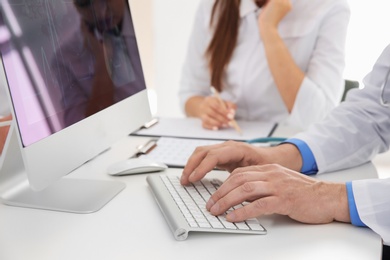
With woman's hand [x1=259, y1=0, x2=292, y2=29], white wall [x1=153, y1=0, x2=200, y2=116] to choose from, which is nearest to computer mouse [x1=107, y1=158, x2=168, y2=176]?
woman's hand [x1=259, y1=0, x2=292, y2=29]

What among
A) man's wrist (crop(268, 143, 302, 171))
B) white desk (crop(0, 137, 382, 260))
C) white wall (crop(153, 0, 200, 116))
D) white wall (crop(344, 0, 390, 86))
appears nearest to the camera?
white desk (crop(0, 137, 382, 260))

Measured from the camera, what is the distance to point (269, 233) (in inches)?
29.4

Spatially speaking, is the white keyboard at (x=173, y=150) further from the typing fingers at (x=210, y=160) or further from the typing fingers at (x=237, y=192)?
the typing fingers at (x=237, y=192)

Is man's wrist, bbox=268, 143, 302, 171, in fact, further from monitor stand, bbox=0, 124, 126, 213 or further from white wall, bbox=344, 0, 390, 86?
white wall, bbox=344, 0, 390, 86

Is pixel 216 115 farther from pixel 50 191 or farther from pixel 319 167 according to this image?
pixel 50 191

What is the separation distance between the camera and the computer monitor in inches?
28.2

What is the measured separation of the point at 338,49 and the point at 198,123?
0.49 meters

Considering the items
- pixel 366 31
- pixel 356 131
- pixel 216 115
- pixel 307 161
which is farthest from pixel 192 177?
pixel 366 31

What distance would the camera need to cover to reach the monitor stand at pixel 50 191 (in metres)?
0.84

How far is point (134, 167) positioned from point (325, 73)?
30.7 inches

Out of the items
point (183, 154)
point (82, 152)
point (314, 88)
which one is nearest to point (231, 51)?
point (314, 88)

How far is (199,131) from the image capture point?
1367 millimetres

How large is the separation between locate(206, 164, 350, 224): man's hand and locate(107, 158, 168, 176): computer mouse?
26 centimetres

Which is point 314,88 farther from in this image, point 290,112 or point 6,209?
point 6,209
